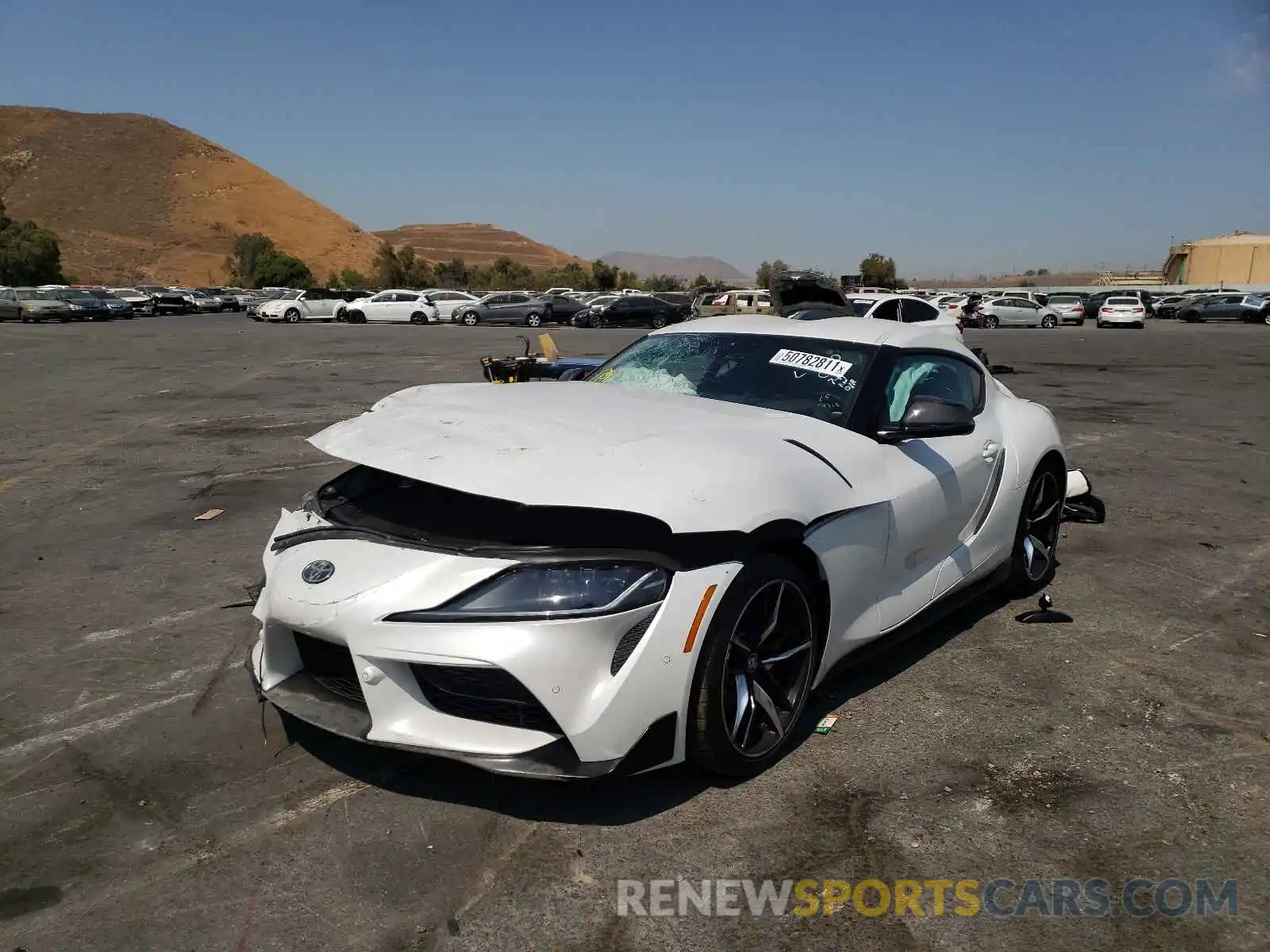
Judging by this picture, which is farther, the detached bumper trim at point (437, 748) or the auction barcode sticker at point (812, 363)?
the auction barcode sticker at point (812, 363)

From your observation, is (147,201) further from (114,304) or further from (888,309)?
(888,309)

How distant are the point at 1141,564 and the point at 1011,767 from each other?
3.05m

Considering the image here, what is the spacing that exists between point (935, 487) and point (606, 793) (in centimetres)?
187

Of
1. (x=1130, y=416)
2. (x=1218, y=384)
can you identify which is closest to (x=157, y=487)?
(x=1130, y=416)

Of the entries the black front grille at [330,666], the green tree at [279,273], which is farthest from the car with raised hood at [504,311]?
the green tree at [279,273]

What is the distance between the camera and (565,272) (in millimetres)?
94625

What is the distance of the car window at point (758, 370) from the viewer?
4.03m

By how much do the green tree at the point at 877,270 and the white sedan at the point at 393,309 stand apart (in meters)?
63.0

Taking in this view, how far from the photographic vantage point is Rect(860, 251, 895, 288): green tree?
321 ft

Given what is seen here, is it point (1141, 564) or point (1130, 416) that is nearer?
point (1141, 564)

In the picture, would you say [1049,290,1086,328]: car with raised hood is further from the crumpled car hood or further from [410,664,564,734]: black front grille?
[410,664,564,734]: black front grille

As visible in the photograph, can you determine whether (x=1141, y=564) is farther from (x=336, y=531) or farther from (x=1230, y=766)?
(x=336, y=531)

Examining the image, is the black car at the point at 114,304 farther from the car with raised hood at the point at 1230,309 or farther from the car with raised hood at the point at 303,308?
the car with raised hood at the point at 1230,309
